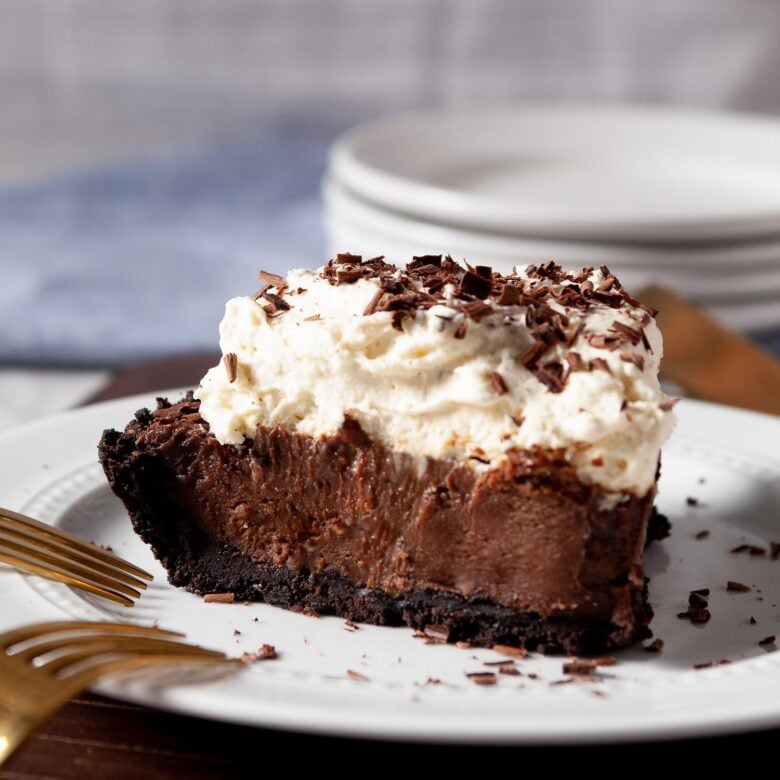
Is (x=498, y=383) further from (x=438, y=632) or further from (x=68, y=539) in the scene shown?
(x=68, y=539)

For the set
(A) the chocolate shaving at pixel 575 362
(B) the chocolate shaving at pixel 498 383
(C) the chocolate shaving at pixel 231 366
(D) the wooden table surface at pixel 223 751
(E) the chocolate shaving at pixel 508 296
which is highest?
(E) the chocolate shaving at pixel 508 296

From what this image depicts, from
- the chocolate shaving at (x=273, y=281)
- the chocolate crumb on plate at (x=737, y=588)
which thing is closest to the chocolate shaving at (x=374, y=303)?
the chocolate shaving at (x=273, y=281)

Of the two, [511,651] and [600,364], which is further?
[511,651]

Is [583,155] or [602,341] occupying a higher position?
[602,341]

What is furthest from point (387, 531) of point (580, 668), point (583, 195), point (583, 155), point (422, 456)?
point (583, 155)

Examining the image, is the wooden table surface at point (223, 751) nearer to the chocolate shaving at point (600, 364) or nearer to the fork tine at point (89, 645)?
the fork tine at point (89, 645)

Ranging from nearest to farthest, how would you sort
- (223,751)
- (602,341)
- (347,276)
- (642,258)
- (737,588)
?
1. (223,751)
2. (602,341)
3. (347,276)
4. (737,588)
5. (642,258)

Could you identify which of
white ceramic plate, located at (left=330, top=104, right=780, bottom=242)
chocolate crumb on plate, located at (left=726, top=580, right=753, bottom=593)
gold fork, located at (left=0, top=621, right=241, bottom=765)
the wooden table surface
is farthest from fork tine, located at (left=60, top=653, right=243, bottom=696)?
white ceramic plate, located at (left=330, top=104, right=780, bottom=242)

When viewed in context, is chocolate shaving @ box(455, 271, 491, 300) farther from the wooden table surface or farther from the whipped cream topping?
the wooden table surface
